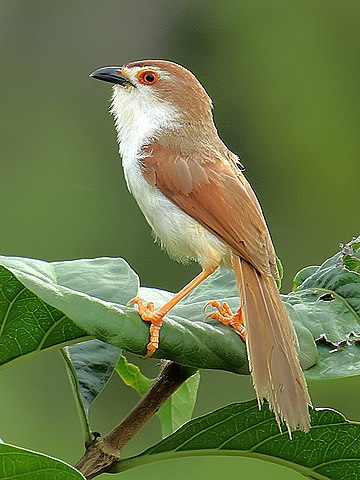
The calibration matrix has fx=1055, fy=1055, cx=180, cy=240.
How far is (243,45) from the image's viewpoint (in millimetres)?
7930

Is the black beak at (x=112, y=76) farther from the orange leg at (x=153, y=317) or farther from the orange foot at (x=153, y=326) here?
the orange foot at (x=153, y=326)

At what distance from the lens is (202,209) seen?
7.56 feet

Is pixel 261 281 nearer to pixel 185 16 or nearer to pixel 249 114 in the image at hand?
pixel 249 114

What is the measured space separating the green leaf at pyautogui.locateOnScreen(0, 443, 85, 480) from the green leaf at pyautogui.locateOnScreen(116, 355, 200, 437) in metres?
0.73

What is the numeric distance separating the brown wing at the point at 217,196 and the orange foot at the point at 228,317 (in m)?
0.17

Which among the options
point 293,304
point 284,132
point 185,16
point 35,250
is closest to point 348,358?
point 293,304

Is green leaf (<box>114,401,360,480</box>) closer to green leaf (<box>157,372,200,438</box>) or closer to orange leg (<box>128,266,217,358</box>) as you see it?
orange leg (<box>128,266,217,358</box>)

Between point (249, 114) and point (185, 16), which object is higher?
point (185, 16)

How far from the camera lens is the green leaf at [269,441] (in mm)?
1705

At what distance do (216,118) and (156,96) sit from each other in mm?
4642

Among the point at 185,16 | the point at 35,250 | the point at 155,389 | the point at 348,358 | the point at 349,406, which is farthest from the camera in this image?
the point at 185,16

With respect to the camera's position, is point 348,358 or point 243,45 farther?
point 243,45

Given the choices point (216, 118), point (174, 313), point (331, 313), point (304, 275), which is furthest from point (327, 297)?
point (216, 118)

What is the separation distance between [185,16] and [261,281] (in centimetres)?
596
